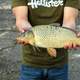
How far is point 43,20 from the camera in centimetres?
345

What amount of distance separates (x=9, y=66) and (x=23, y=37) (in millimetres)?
2858

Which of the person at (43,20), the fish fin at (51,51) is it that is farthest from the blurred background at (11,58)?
the fish fin at (51,51)

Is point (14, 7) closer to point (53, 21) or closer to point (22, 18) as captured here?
point (22, 18)

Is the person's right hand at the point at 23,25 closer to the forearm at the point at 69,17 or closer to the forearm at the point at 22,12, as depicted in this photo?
the forearm at the point at 22,12

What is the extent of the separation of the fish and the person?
0.19 meters

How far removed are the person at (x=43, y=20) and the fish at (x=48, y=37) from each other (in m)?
0.19

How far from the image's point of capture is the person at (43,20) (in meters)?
3.42

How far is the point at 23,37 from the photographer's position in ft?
10.6

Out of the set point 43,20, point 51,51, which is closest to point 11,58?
point 43,20

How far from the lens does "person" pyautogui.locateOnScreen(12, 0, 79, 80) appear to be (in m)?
3.42

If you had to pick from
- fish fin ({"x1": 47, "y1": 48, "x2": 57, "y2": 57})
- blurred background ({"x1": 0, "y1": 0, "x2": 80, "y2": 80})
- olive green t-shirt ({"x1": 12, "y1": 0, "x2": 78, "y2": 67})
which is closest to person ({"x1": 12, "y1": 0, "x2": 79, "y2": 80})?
olive green t-shirt ({"x1": 12, "y1": 0, "x2": 78, "y2": 67})

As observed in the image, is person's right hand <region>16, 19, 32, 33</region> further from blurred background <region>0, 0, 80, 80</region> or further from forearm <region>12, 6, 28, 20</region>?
blurred background <region>0, 0, 80, 80</region>

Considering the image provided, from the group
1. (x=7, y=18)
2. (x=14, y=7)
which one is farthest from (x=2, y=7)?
(x=14, y=7)

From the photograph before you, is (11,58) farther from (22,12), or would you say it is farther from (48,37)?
(48,37)
